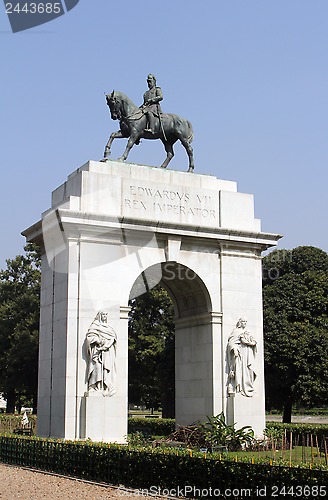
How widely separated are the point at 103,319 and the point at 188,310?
439cm

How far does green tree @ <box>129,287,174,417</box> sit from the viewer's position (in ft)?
143

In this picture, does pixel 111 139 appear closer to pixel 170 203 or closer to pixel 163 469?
pixel 170 203

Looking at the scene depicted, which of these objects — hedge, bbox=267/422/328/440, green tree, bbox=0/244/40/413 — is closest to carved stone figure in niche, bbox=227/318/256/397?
hedge, bbox=267/422/328/440

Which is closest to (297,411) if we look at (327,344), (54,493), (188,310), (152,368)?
(152,368)

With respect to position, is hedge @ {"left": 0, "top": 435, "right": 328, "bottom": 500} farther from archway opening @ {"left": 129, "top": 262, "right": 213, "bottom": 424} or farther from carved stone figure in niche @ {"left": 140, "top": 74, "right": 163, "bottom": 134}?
carved stone figure in niche @ {"left": 140, "top": 74, "right": 163, "bottom": 134}

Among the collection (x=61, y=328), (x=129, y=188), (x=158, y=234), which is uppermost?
(x=129, y=188)

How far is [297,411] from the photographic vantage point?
72.8 meters

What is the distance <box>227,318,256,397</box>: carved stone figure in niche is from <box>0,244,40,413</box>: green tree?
23425 mm

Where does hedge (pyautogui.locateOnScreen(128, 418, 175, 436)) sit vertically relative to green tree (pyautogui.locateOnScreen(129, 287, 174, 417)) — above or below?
below

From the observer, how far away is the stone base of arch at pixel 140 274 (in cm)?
1984

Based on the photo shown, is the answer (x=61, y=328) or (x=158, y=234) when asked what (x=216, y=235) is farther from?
(x=61, y=328)

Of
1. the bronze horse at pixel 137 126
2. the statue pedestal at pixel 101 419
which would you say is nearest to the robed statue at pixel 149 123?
the bronze horse at pixel 137 126

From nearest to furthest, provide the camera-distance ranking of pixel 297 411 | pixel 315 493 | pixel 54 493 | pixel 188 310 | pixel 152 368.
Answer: pixel 315 493, pixel 54 493, pixel 188 310, pixel 152 368, pixel 297 411

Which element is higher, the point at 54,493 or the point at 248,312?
the point at 248,312
